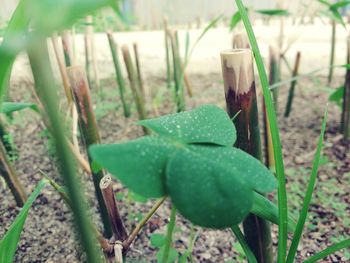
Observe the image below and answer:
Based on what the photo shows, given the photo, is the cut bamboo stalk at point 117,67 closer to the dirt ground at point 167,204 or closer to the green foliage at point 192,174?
the dirt ground at point 167,204

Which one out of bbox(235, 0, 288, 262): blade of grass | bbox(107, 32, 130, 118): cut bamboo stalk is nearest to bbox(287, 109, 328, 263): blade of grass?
bbox(235, 0, 288, 262): blade of grass

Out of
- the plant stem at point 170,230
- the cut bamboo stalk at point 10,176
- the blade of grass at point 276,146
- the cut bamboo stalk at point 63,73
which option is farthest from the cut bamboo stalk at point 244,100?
the cut bamboo stalk at point 63,73

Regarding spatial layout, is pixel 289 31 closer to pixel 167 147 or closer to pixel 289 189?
pixel 289 189

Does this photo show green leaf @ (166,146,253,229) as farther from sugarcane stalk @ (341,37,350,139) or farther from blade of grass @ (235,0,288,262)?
sugarcane stalk @ (341,37,350,139)

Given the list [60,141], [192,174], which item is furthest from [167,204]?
[60,141]

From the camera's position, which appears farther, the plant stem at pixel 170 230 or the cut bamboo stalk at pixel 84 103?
the cut bamboo stalk at pixel 84 103

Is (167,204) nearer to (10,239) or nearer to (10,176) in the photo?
(10,176)

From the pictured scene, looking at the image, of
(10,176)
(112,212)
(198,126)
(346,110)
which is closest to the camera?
(198,126)
